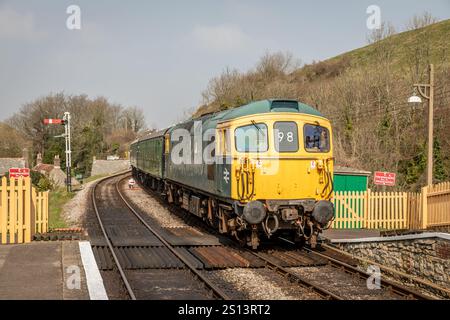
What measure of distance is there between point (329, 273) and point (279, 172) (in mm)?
2340

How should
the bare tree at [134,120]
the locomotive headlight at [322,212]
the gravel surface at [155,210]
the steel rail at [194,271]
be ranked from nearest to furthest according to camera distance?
the steel rail at [194,271], the locomotive headlight at [322,212], the gravel surface at [155,210], the bare tree at [134,120]

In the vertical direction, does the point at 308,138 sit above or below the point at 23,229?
above

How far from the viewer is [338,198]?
1590cm

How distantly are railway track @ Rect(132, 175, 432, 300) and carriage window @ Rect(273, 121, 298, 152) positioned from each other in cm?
232

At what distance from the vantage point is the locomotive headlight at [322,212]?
35.6 ft

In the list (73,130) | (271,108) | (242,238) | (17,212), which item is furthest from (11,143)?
(271,108)

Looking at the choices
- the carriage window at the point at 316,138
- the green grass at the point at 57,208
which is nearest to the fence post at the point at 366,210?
the carriage window at the point at 316,138

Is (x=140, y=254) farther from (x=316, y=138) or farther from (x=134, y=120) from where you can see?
(x=134, y=120)

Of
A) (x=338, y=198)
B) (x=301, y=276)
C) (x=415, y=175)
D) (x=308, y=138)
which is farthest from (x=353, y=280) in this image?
(x=415, y=175)

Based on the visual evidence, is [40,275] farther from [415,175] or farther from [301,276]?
[415,175]

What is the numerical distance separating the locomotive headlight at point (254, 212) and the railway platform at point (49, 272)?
320cm

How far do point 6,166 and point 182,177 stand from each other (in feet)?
137

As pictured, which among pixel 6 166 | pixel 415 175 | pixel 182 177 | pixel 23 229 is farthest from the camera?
pixel 6 166

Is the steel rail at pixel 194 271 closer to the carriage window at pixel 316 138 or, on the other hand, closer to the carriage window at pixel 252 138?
the carriage window at pixel 252 138
